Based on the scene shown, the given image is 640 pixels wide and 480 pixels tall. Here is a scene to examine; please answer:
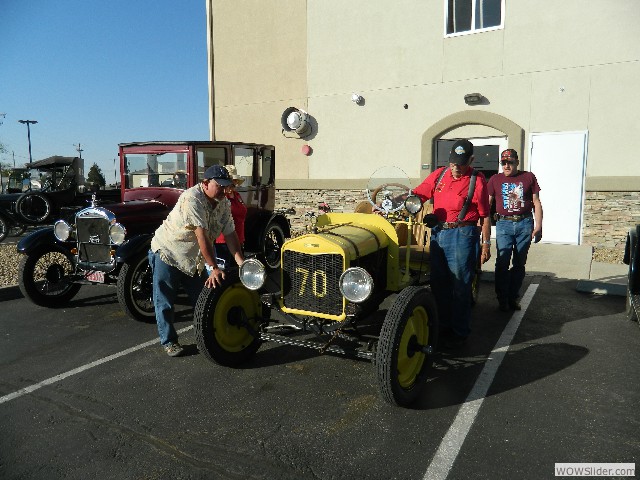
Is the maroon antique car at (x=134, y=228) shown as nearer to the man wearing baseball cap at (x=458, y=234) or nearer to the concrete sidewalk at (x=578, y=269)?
the man wearing baseball cap at (x=458, y=234)

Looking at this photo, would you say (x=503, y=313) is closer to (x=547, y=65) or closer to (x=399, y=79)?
(x=547, y=65)

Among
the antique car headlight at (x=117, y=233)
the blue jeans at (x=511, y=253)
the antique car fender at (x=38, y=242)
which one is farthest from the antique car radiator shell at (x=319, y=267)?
the antique car fender at (x=38, y=242)

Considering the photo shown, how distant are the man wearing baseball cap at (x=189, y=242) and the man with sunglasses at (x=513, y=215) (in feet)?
9.51

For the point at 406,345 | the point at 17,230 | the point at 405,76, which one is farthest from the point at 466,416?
the point at 17,230

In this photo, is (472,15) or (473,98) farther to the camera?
(472,15)

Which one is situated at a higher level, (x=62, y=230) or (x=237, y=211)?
(x=237, y=211)

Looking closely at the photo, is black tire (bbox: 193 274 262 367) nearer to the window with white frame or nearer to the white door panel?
the white door panel

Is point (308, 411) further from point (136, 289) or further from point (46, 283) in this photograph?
point (46, 283)

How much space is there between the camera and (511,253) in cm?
509

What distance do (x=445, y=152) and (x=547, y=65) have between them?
101 inches

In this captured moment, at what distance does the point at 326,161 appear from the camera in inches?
459

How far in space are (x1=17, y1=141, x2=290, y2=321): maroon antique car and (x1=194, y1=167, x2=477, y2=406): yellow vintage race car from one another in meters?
1.73

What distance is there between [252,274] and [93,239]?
3069 millimetres

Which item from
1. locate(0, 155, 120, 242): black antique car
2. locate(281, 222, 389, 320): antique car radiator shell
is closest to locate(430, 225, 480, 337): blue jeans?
locate(281, 222, 389, 320): antique car radiator shell
